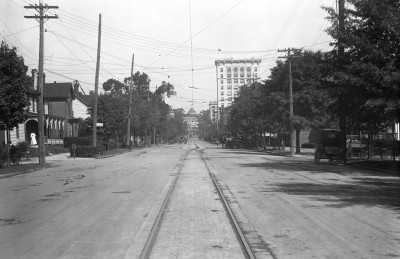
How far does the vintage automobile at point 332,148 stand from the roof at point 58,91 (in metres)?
42.1

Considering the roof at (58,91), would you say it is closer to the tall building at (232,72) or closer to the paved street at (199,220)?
the tall building at (232,72)

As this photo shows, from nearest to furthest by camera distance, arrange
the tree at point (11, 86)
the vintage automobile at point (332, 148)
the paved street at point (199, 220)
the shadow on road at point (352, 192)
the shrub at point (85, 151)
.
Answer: the paved street at point (199, 220) < the shadow on road at point (352, 192) < the tree at point (11, 86) < the vintage automobile at point (332, 148) < the shrub at point (85, 151)

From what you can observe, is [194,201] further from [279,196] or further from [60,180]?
[60,180]

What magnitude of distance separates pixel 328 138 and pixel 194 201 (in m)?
21.1

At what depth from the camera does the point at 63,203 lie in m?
12.8

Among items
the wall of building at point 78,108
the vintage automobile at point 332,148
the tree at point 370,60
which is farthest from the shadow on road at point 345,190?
the wall of building at point 78,108

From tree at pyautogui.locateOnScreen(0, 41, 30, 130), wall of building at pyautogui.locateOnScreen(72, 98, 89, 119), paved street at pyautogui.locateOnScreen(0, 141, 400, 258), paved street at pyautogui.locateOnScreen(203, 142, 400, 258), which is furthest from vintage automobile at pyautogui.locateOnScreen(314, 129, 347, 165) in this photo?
wall of building at pyautogui.locateOnScreen(72, 98, 89, 119)

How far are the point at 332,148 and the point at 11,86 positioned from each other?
19.5 m

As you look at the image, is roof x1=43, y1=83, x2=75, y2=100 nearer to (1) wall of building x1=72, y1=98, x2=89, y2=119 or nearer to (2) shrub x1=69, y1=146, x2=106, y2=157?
(1) wall of building x1=72, y1=98, x2=89, y2=119

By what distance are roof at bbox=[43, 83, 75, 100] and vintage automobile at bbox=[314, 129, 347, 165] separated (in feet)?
138

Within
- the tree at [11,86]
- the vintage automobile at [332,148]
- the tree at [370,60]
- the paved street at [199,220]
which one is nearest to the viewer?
the paved street at [199,220]

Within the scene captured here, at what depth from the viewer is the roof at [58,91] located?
2505 inches

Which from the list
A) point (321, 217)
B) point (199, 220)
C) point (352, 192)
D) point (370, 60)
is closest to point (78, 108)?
point (370, 60)

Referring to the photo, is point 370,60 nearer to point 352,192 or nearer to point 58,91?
point 352,192
